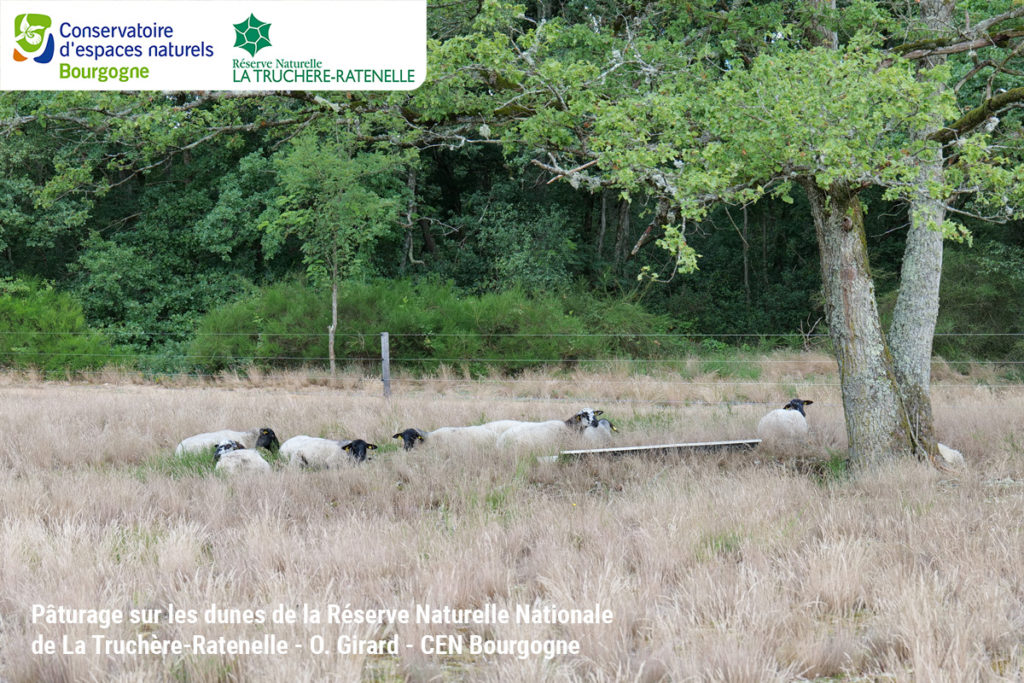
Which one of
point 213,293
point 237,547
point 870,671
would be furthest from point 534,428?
point 213,293

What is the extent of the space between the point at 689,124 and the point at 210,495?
5.79m

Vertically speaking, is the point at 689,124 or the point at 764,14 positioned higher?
the point at 764,14

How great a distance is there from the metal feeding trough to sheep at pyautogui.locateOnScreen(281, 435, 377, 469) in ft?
6.89

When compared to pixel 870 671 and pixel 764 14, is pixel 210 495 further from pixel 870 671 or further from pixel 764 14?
pixel 764 14

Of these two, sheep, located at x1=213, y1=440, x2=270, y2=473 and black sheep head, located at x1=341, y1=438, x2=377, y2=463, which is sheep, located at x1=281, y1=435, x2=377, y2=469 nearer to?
black sheep head, located at x1=341, y1=438, x2=377, y2=463

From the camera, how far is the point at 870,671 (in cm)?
374

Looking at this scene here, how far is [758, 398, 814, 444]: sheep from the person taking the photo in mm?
10219

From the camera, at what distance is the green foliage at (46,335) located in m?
22.1

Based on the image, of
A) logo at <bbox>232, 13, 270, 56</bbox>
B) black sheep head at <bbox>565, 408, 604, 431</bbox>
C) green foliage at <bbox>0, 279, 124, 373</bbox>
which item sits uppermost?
logo at <bbox>232, 13, 270, 56</bbox>

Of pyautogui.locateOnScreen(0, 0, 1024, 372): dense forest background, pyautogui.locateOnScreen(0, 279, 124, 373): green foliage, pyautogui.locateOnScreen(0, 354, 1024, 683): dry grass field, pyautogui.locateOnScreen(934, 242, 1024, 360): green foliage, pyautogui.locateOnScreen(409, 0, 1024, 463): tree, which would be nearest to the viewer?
pyautogui.locateOnScreen(0, 354, 1024, 683): dry grass field

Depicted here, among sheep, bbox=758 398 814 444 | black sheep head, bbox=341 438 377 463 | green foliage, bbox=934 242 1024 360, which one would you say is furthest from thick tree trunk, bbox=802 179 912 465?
green foliage, bbox=934 242 1024 360

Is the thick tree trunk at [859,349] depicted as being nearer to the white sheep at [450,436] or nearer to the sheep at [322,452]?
the white sheep at [450,436]

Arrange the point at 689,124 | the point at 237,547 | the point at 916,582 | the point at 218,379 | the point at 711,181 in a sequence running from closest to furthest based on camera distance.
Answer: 1. the point at 916,582
2. the point at 237,547
3. the point at 711,181
4. the point at 689,124
5. the point at 218,379

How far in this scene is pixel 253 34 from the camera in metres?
9.41
